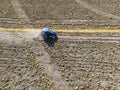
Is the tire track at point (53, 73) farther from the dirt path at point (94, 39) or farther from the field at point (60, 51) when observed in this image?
the dirt path at point (94, 39)

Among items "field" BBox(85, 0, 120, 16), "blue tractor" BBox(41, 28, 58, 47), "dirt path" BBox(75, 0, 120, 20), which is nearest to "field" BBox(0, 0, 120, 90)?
"dirt path" BBox(75, 0, 120, 20)

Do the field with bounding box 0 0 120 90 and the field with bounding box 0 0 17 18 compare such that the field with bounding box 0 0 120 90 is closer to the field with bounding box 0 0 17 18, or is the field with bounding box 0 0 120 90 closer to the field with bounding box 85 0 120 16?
the field with bounding box 0 0 17 18

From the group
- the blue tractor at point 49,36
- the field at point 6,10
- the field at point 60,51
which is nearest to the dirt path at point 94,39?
the field at point 60,51

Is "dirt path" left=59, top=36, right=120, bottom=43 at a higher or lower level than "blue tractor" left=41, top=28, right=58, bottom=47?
lower

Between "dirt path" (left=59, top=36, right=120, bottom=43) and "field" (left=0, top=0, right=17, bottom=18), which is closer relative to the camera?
"dirt path" (left=59, top=36, right=120, bottom=43)

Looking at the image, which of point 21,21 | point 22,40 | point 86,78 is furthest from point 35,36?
point 86,78

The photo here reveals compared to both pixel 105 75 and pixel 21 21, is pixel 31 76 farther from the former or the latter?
pixel 21 21

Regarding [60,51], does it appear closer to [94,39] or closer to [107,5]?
[94,39]

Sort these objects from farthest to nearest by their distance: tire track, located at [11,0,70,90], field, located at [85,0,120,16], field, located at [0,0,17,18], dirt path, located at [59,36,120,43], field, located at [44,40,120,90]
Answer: field, located at [85,0,120,16], field, located at [0,0,17,18], dirt path, located at [59,36,120,43], field, located at [44,40,120,90], tire track, located at [11,0,70,90]

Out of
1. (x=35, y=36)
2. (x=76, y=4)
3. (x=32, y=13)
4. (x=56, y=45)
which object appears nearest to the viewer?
(x=56, y=45)
